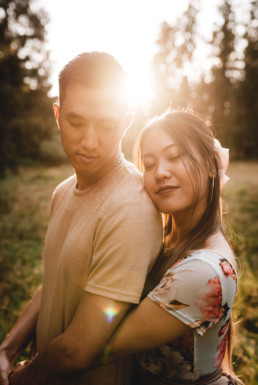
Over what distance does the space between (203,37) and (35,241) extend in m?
32.6

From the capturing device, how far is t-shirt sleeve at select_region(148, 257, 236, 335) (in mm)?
1380

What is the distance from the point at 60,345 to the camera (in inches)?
58.6

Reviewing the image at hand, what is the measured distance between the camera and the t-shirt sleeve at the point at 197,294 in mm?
1380

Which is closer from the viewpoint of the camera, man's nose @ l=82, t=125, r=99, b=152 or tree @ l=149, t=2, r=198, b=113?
man's nose @ l=82, t=125, r=99, b=152

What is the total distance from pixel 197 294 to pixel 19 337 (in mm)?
1352

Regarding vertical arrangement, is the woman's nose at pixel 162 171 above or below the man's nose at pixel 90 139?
below

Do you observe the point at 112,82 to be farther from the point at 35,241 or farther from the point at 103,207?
the point at 35,241

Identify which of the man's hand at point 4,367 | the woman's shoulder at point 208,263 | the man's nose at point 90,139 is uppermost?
the man's nose at point 90,139

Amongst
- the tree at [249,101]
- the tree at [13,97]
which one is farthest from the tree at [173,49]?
the tree at [13,97]

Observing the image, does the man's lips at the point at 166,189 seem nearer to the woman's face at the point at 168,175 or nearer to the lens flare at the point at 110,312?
the woman's face at the point at 168,175

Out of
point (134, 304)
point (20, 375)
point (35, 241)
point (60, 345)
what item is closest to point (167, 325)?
point (134, 304)

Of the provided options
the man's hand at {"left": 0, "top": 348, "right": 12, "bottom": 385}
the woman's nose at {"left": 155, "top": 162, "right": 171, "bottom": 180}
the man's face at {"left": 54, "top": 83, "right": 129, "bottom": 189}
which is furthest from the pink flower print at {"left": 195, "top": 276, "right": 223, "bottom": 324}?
the man's hand at {"left": 0, "top": 348, "right": 12, "bottom": 385}

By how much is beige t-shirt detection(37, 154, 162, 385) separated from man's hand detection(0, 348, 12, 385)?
0.96 feet

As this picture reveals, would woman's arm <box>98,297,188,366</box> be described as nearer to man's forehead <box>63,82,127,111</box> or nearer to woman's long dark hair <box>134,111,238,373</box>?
woman's long dark hair <box>134,111,238,373</box>
